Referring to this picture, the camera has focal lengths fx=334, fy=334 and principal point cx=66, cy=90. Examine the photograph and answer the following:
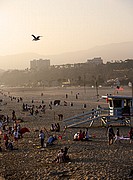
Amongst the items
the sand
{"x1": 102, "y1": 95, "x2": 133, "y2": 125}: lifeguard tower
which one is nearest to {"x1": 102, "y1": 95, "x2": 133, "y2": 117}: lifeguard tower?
{"x1": 102, "y1": 95, "x2": 133, "y2": 125}: lifeguard tower

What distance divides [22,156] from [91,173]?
17.7 feet

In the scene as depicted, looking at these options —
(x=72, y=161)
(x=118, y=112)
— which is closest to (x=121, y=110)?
(x=118, y=112)

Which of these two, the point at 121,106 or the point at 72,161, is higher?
the point at 121,106

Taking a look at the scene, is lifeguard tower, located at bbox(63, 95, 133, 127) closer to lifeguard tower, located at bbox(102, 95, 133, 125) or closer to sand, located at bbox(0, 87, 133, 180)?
lifeguard tower, located at bbox(102, 95, 133, 125)

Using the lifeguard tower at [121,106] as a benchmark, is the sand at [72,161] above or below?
below

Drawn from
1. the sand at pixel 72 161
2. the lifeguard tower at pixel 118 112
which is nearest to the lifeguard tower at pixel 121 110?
the lifeguard tower at pixel 118 112

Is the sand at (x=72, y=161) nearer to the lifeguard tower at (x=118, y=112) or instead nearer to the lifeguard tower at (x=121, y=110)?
the lifeguard tower at (x=118, y=112)

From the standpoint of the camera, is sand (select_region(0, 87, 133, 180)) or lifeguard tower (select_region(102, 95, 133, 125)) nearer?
sand (select_region(0, 87, 133, 180))

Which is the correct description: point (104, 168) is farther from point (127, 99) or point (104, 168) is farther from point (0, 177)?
point (127, 99)

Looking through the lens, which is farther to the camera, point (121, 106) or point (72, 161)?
point (121, 106)

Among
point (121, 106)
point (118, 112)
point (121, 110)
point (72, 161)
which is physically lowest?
point (72, 161)

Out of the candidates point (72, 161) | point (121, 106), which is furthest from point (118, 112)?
point (72, 161)

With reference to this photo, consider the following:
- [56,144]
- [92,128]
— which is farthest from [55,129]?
[56,144]

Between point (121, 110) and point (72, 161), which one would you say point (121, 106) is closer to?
point (121, 110)
